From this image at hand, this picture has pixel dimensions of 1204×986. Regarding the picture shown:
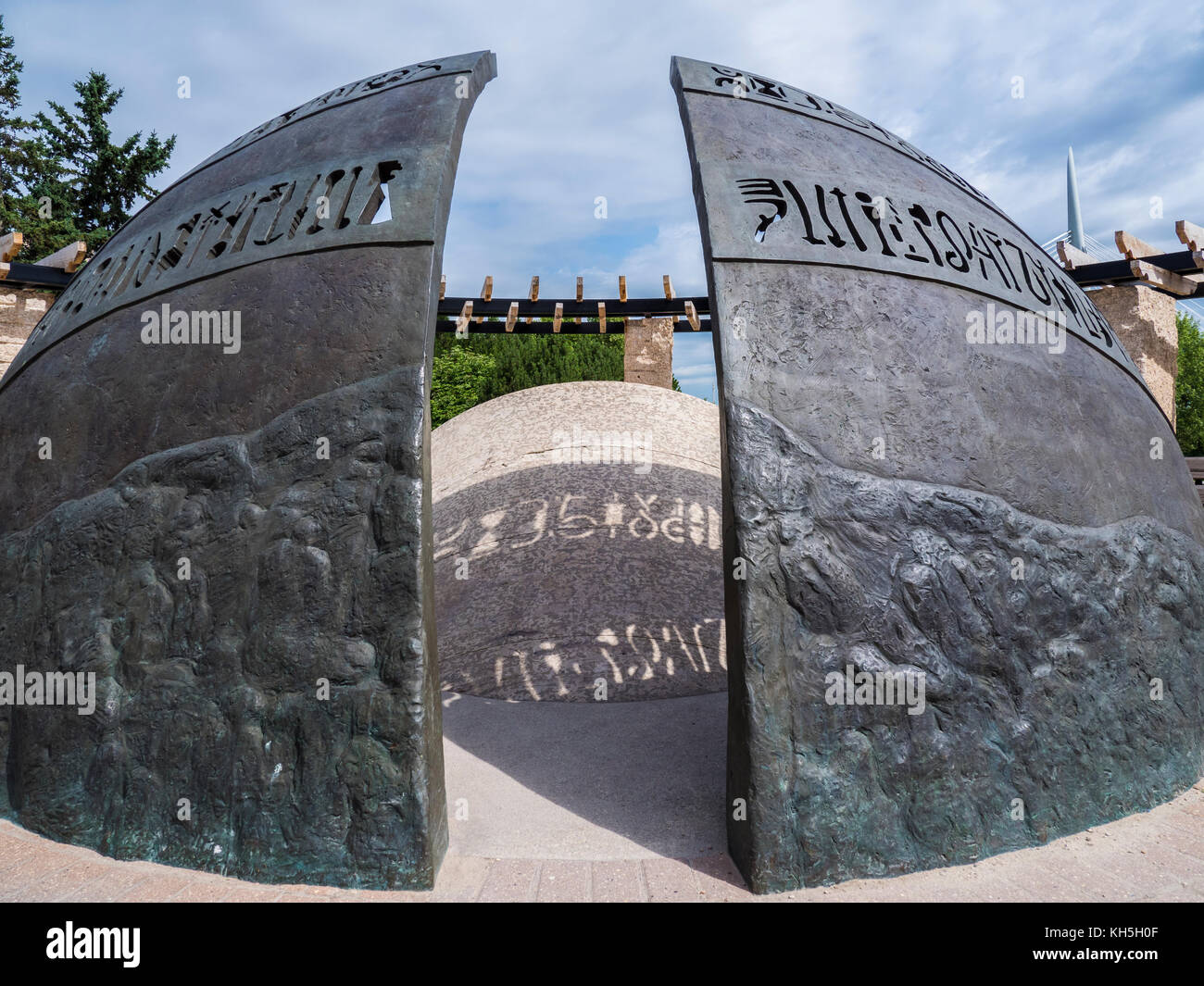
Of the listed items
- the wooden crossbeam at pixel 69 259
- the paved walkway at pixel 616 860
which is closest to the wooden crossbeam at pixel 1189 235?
the paved walkway at pixel 616 860

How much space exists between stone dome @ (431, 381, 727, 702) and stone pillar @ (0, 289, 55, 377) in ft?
23.0

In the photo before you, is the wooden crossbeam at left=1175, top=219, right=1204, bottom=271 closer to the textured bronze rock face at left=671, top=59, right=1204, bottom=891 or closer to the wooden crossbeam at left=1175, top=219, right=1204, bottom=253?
the wooden crossbeam at left=1175, top=219, right=1204, bottom=253

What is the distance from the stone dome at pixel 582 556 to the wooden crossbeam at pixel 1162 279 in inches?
262

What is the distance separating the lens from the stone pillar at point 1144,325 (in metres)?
10.6

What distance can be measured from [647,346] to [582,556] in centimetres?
948

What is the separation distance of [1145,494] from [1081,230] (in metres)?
73.0

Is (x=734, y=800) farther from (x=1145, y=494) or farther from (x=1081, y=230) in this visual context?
(x=1081, y=230)

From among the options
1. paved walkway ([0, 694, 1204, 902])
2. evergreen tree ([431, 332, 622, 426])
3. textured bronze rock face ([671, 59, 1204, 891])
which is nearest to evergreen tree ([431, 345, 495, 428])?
evergreen tree ([431, 332, 622, 426])

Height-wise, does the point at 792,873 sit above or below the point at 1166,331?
below

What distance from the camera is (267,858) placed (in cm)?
254

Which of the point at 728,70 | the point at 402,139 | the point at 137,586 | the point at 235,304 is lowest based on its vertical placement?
the point at 137,586

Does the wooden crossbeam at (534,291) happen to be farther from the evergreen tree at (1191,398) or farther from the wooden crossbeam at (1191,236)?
the evergreen tree at (1191,398)

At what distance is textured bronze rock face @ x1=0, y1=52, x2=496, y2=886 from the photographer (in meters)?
2.57

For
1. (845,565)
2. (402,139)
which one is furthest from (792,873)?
(402,139)
